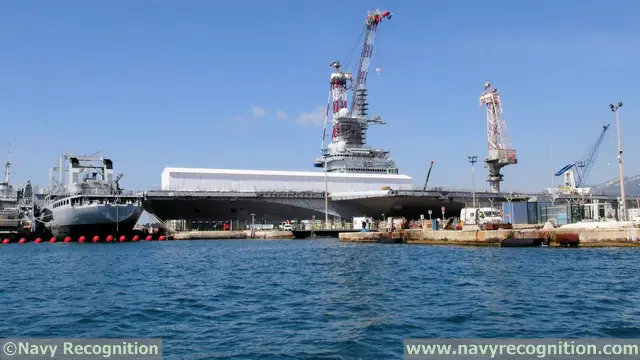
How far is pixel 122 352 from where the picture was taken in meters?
12.3

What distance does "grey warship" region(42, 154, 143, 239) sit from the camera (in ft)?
216

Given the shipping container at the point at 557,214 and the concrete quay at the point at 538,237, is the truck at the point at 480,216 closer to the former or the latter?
the concrete quay at the point at 538,237

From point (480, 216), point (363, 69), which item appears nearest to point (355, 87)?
point (363, 69)

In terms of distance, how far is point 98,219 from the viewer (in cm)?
6588

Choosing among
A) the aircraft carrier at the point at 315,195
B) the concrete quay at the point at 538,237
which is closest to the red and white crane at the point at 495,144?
the aircraft carrier at the point at 315,195

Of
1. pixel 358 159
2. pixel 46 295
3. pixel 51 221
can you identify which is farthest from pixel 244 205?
pixel 46 295

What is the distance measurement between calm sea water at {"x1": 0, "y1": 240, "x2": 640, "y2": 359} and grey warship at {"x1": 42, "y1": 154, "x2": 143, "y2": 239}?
3636 cm

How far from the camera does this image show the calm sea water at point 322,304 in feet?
44.0

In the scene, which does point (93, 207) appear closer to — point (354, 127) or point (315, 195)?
point (315, 195)

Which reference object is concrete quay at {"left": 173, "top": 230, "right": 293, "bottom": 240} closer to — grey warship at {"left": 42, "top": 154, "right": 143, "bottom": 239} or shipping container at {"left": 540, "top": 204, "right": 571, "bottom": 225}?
grey warship at {"left": 42, "top": 154, "right": 143, "bottom": 239}

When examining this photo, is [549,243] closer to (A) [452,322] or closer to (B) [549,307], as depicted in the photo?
(B) [549,307]
